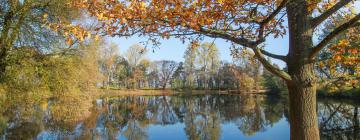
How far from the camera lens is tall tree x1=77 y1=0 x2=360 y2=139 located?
3.51 metres

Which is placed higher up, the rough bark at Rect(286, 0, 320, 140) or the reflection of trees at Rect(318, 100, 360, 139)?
the rough bark at Rect(286, 0, 320, 140)

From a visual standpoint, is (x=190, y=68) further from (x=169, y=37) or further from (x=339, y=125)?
(x=169, y=37)

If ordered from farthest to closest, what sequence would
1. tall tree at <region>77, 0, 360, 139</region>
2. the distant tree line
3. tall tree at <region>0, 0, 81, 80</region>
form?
the distant tree line → tall tree at <region>0, 0, 81, 80</region> → tall tree at <region>77, 0, 360, 139</region>

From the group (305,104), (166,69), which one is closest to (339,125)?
(305,104)

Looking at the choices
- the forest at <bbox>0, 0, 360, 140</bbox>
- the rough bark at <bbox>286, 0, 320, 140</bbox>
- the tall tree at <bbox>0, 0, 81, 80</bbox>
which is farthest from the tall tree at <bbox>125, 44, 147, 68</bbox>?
the rough bark at <bbox>286, 0, 320, 140</bbox>

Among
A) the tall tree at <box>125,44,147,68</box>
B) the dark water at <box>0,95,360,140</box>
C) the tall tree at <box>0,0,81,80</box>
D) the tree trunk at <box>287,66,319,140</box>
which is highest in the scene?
the tall tree at <box>125,44,147,68</box>

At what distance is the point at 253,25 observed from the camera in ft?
15.3

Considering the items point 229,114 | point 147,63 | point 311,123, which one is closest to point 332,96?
point 229,114

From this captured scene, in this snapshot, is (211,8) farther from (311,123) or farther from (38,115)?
(38,115)

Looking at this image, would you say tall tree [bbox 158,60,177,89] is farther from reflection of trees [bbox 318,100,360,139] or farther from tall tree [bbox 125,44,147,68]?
reflection of trees [bbox 318,100,360,139]

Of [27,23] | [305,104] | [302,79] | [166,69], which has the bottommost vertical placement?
[305,104]

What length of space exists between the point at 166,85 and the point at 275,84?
150 feet

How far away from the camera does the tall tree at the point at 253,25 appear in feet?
11.5

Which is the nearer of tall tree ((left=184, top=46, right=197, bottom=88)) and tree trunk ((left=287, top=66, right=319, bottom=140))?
tree trunk ((left=287, top=66, right=319, bottom=140))
